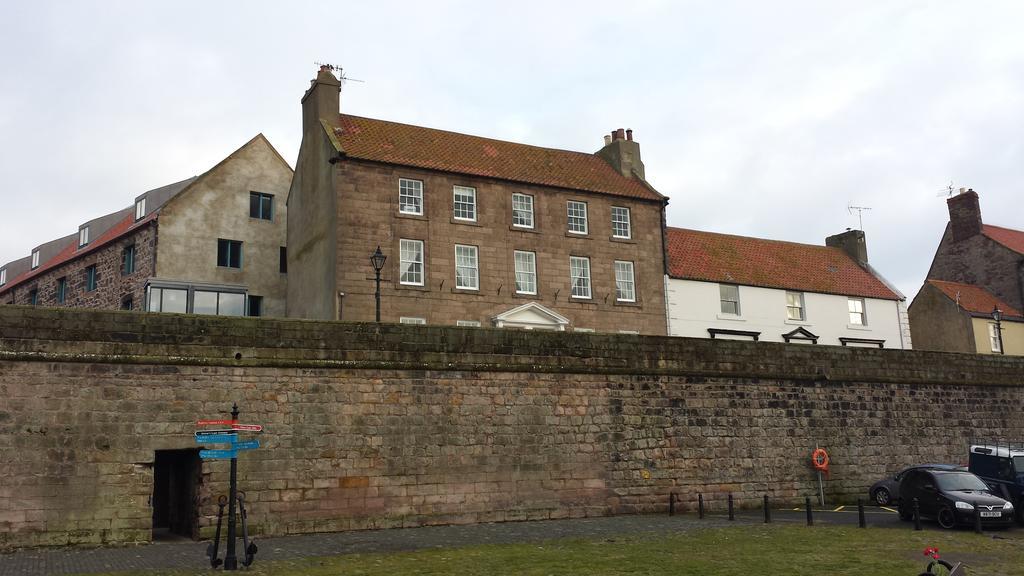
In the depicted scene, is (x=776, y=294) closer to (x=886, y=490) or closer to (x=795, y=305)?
(x=795, y=305)

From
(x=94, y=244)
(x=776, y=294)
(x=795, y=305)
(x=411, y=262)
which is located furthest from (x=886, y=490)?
(x=94, y=244)

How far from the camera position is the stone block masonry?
56.0ft

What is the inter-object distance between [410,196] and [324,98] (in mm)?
5132

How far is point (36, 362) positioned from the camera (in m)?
17.0

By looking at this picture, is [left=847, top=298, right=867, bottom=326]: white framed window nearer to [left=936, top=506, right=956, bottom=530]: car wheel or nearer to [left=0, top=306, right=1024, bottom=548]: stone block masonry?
[left=0, top=306, right=1024, bottom=548]: stone block masonry

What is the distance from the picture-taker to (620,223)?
35.9 meters

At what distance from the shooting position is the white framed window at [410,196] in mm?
31594

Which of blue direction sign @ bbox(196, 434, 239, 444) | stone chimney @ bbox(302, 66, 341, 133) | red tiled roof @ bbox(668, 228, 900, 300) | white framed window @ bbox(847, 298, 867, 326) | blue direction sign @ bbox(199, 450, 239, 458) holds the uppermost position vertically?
stone chimney @ bbox(302, 66, 341, 133)

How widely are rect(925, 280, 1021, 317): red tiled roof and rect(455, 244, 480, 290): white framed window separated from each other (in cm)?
2696

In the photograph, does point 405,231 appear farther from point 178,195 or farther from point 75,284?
point 75,284

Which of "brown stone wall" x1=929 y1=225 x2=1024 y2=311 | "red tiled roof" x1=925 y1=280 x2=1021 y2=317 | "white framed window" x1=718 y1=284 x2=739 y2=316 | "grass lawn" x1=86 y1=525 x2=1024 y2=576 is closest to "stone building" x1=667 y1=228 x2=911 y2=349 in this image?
"white framed window" x1=718 y1=284 x2=739 y2=316

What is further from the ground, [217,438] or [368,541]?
[217,438]

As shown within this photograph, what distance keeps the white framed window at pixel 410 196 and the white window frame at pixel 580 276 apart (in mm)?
6338

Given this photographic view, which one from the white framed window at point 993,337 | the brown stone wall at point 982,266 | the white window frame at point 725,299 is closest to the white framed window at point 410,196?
the white window frame at point 725,299
